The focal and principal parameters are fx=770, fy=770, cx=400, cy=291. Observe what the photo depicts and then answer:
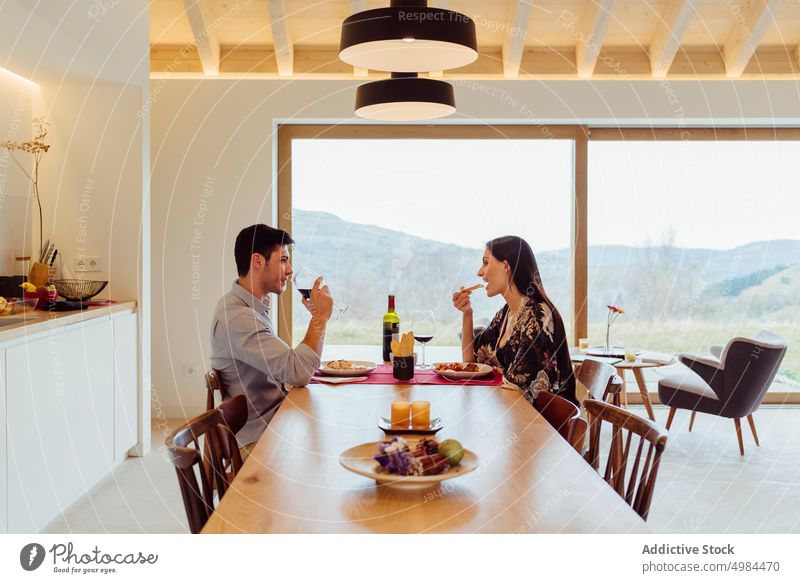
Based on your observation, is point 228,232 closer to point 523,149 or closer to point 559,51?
point 523,149

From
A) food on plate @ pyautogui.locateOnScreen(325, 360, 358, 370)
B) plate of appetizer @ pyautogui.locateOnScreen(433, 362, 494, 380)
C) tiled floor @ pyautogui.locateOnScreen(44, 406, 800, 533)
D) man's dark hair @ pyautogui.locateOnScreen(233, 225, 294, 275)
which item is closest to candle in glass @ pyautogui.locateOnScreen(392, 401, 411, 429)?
plate of appetizer @ pyautogui.locateOnScreen(433, 362, 494, 380)

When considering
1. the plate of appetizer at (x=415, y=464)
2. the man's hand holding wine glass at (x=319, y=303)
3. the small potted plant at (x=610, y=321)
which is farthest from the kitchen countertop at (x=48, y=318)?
the small potted plant at (x=610, y=321)

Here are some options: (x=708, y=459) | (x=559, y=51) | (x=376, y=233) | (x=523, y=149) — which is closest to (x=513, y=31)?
(x=559, y=51)

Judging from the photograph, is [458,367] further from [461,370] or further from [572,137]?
[572,137]

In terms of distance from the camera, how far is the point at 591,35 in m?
5.07

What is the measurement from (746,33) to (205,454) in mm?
4707

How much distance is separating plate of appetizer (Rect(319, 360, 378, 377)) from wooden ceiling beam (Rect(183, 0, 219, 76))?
2.81 metres

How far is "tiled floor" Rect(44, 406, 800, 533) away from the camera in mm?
3277

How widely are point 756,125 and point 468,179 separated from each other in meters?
2.18

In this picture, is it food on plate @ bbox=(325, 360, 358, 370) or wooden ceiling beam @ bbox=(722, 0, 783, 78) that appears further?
wooden ceiling beam @ bbox=(722, 0, 783, 78)

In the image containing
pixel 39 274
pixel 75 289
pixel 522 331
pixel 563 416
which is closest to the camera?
pixel 563 416

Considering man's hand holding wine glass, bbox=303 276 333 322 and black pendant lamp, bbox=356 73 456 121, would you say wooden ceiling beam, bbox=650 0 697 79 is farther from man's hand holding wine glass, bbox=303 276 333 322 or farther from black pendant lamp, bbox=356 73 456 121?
man's hand holding wine glass, bbox=303 276 333 322

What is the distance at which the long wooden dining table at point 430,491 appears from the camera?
4.44 feet

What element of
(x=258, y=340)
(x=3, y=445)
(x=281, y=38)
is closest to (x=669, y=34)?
(x=281, y=38)
